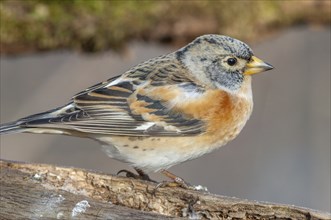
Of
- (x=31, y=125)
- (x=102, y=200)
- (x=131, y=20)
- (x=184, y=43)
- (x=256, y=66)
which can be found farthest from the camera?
(x=184, y=43)

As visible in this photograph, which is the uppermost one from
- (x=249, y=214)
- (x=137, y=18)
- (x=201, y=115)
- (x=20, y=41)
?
(x=137, y=18)

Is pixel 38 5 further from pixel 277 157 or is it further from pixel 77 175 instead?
pixel 277 157

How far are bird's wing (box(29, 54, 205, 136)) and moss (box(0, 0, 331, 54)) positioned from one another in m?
1.13

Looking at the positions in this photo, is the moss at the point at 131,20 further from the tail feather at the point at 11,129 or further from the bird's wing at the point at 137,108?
the tail feather at the point at 11,129

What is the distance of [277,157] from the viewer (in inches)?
315

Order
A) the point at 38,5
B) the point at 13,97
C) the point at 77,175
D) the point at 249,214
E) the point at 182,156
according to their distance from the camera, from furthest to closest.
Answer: the point at 13,97 < the point at 38,5 < the point at 182,156 < the point at 77,175 < the point at 249,214

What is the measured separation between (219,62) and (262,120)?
3.33 m

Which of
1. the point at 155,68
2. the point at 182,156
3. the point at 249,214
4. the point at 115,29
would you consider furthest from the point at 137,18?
the point at 249,214

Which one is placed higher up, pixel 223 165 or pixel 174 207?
pixel 223 165

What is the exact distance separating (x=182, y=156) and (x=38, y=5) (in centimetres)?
181

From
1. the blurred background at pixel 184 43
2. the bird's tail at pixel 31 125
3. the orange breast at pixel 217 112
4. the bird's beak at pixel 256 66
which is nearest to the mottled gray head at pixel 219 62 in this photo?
the bird's beak at pixel 256 66

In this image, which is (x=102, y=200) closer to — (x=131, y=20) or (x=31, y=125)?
(x=31, y=125)

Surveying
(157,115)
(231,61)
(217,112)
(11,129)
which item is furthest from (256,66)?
(11,129)

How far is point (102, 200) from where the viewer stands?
377 centimetres
